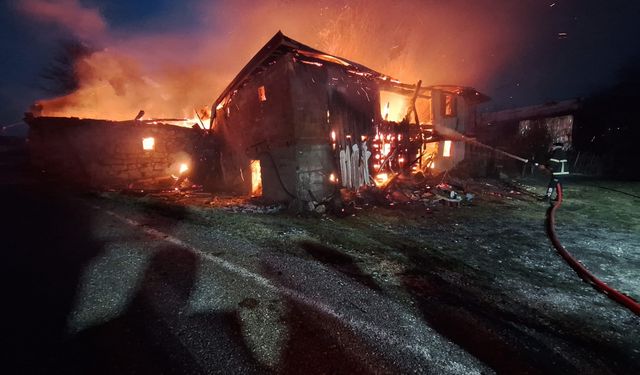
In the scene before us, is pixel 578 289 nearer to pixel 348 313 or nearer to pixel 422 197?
pixel 348 313

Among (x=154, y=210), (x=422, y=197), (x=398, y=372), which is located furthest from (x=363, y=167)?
(x=398, y=372)

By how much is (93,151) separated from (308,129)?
11.4m

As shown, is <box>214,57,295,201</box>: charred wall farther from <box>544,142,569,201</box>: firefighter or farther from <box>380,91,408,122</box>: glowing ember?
<box>544,142,569,201</box>: firefighter

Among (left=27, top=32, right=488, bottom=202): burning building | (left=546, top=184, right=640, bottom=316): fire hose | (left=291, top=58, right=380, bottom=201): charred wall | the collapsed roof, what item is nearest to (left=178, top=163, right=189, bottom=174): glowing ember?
(left=27, top=32, right=488, bottom=202): burning building

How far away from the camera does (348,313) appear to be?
3475 mm

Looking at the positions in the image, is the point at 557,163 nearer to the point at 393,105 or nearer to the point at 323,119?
the point at 393,105

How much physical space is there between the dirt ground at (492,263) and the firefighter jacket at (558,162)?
133 cm

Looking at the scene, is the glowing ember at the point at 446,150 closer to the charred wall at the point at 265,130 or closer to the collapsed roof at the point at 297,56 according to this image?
the collapsed roof at the point at 297,56

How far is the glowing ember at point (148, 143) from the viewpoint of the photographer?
47.4 ft

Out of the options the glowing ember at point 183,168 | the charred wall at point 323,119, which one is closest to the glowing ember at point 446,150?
the charred wall at point 323,119

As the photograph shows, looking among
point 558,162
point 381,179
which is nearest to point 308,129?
point 381,179

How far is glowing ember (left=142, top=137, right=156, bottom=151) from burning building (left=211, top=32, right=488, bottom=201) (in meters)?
3.74

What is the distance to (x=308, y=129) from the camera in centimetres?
971

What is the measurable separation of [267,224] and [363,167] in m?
5.44
